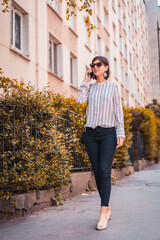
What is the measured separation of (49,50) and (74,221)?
12.1 m

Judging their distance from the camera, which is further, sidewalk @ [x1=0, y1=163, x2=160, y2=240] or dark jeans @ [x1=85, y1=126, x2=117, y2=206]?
dark jeans @ [x1=85, y1=126, x2=117, y2=206]

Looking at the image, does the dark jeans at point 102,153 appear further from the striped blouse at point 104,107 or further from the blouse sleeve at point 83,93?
the blouse sleeve at point 83,93

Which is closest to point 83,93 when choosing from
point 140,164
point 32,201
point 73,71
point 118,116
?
point 118,116

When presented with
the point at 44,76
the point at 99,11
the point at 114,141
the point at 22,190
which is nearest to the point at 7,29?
the point at 44,76

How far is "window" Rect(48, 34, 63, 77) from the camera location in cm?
1580

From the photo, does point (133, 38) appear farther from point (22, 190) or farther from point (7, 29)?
point (22, 190)

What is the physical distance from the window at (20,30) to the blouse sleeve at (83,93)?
332 inches

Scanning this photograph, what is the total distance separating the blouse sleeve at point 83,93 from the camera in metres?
4.43

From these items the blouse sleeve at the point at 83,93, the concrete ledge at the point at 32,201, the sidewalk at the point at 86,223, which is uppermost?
the blouse sleeve at the point at 83,93

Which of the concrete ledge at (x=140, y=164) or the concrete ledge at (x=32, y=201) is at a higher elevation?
the concrete ledge at (x=140, y=164)

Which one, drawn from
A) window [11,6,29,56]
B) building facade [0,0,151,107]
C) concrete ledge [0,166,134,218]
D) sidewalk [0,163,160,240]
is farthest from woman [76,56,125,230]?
window [11,6,29,56]

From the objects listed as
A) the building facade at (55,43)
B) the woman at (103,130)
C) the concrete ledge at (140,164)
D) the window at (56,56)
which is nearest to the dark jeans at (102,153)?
the woman at (103,130)

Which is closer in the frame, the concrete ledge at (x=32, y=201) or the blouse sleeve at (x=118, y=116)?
the blouse sleeve at (x=118, y=116)

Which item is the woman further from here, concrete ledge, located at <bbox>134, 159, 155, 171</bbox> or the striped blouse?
concrete ledge, located at <bbox>134, 159, 155, 171</bbox>
